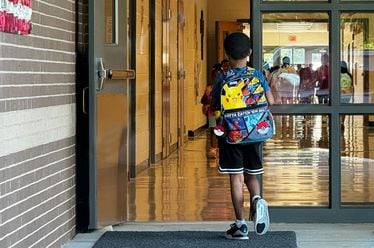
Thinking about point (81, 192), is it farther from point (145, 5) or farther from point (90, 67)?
point (145, 5)

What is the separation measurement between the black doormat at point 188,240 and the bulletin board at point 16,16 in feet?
5.88

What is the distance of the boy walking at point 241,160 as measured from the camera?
5.50 meters

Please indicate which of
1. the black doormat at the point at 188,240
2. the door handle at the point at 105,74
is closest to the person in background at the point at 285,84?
the black doormat at the point at 188,240

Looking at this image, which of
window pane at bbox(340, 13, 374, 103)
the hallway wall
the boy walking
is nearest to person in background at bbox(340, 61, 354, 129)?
window pane at bbox(340, 13, 374, 103)

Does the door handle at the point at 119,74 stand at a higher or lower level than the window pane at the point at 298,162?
higher

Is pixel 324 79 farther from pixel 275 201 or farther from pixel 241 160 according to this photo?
pixel 241 160

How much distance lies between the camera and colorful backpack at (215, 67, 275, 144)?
214 inches

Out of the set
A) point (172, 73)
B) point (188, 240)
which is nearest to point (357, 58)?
A: point (188, 240)

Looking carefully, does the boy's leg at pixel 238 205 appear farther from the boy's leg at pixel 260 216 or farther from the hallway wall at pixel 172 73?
the hallway wall at pixel 172 73

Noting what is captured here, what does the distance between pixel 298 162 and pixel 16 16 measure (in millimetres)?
3493

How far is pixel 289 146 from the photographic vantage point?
7094 millimetres

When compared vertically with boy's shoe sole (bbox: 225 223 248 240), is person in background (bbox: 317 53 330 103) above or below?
above

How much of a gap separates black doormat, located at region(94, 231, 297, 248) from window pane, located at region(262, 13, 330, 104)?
44.8 inches

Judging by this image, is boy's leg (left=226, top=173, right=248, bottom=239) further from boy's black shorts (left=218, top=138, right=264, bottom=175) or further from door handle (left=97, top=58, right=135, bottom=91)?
door handle (left=97, top=58, right=135, bottom=91)
